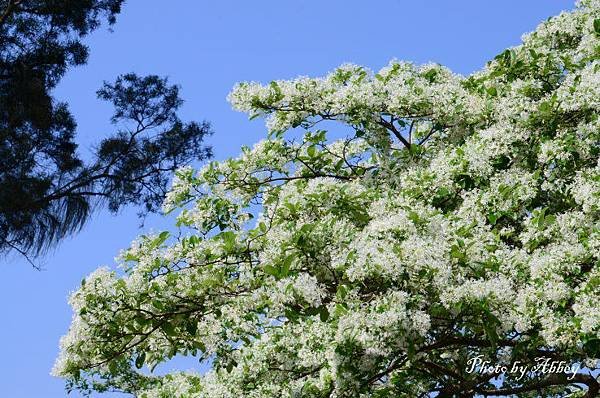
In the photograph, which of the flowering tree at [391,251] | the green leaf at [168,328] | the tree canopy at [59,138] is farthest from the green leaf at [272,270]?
the tree canopy at [59,138]

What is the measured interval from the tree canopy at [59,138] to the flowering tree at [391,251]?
19.9ft

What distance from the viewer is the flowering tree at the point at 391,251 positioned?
4688 millimetres

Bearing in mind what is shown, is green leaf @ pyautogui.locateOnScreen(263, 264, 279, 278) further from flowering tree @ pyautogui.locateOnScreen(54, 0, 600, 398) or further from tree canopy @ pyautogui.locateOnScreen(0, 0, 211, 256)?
tree canopy @ pyautogui.locateOnScreen(0, 0, 211, 256)

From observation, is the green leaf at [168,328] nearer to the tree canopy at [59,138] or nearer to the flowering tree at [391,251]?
the flowering tree at [391,251]

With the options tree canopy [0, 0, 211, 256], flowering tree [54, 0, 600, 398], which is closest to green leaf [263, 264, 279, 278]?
flowering tree [54, 0, 600, 398]

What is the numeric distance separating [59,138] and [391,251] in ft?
33.1

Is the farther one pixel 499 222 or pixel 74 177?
pixel 74 177

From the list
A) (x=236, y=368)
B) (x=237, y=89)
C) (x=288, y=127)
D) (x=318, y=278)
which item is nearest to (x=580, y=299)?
(x=318, y=278)

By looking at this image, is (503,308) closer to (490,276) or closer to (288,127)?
(490,276)

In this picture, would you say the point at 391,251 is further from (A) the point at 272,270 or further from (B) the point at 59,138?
(B) the point at 59,138

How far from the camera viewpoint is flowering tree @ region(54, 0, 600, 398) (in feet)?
15.4

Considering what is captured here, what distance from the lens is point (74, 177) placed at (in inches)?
522

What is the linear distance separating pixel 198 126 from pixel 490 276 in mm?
9470

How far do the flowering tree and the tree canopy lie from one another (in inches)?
239
